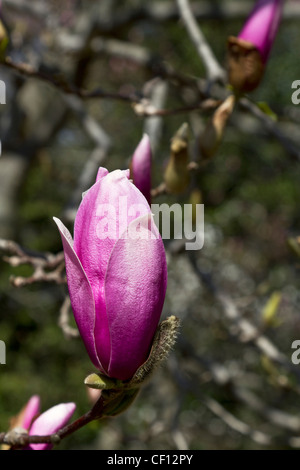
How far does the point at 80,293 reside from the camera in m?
0.47

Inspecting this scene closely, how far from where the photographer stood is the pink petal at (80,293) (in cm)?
46

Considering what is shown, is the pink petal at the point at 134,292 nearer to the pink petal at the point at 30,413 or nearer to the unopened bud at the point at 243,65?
the pink petal at the point at 30,413

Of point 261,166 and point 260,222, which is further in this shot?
point 260,222

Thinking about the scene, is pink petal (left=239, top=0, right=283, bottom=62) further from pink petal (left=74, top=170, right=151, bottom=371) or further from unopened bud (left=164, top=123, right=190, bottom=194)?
pink petal (left=74, top=170, right=151, bottom=371)

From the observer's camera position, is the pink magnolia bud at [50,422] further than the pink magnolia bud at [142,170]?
No

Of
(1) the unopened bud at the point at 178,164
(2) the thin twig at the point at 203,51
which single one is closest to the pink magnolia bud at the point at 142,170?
(1) the unopened bud at the point at 178,164

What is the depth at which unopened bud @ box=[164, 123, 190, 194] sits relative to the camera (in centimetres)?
76

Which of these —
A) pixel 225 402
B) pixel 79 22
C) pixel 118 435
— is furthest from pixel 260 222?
pixel 118 435

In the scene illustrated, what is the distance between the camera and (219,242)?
4.33 m

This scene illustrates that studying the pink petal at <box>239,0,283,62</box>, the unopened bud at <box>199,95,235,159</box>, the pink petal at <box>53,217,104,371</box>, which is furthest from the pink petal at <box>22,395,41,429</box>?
the pink petal at <box>239,0,283,62</box>

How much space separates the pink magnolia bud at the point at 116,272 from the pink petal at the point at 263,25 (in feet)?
1.43
